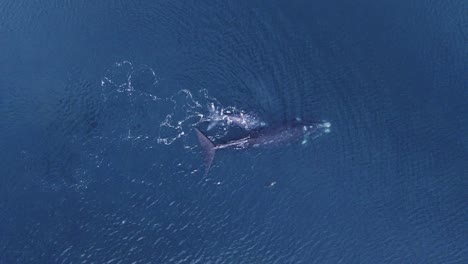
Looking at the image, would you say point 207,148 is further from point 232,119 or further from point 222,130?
point 232,119

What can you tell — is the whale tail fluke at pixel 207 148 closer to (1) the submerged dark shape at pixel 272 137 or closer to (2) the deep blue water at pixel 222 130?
(1) the submerged dark shape at pixel 272 137

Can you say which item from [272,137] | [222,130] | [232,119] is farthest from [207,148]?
[272,137]

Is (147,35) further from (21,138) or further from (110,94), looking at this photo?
(21,138)

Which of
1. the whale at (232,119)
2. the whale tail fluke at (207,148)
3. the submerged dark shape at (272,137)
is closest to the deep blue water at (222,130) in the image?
the whale tail fluke at (207,148)

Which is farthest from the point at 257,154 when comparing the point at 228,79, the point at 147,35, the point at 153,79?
the point at 147,35

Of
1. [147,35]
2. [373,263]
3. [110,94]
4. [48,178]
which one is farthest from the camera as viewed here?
[147,35]
